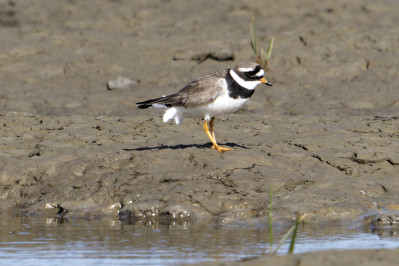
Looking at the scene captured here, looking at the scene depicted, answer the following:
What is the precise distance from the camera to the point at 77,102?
42.6 ft

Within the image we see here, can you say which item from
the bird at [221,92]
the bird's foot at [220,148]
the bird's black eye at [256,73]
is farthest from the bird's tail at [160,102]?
the bird's black eye at [256,73]

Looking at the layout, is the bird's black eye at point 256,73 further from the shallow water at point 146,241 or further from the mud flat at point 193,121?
the shallow water at point 146,241

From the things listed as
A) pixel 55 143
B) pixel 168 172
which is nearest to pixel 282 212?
pixel 168 172

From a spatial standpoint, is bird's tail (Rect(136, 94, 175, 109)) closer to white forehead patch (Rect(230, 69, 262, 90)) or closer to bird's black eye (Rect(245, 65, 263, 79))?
white forehead patch (Rect(230, 69, 262, 90))

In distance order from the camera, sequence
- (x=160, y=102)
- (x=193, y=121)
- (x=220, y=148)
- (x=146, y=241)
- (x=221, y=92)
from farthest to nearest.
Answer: (x=193, y=121) → (x=160, y=102) → (x=220, y=148) → (x=221, y=92) → (x=146, y=241)

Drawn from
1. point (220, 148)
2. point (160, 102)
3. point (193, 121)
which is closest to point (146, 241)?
point (220, 148)

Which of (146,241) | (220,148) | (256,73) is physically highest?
(256,73)

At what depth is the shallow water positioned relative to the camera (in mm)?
6504

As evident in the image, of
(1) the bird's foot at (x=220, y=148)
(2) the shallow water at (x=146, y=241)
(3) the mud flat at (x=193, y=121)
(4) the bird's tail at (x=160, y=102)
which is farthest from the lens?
(4) the bird's tail at (x=160, y=102)

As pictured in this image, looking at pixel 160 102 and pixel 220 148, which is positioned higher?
pixel 160 102

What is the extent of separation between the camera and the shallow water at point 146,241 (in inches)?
256

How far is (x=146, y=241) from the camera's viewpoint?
716 cm

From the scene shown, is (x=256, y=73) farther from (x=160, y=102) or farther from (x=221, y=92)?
(x=160, y=102)

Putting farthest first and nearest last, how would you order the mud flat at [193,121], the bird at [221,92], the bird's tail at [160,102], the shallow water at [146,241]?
the bird's tail at [160,102], the bird at [221,92], the mud flat at [193,121], the shallow water at [146,241]
